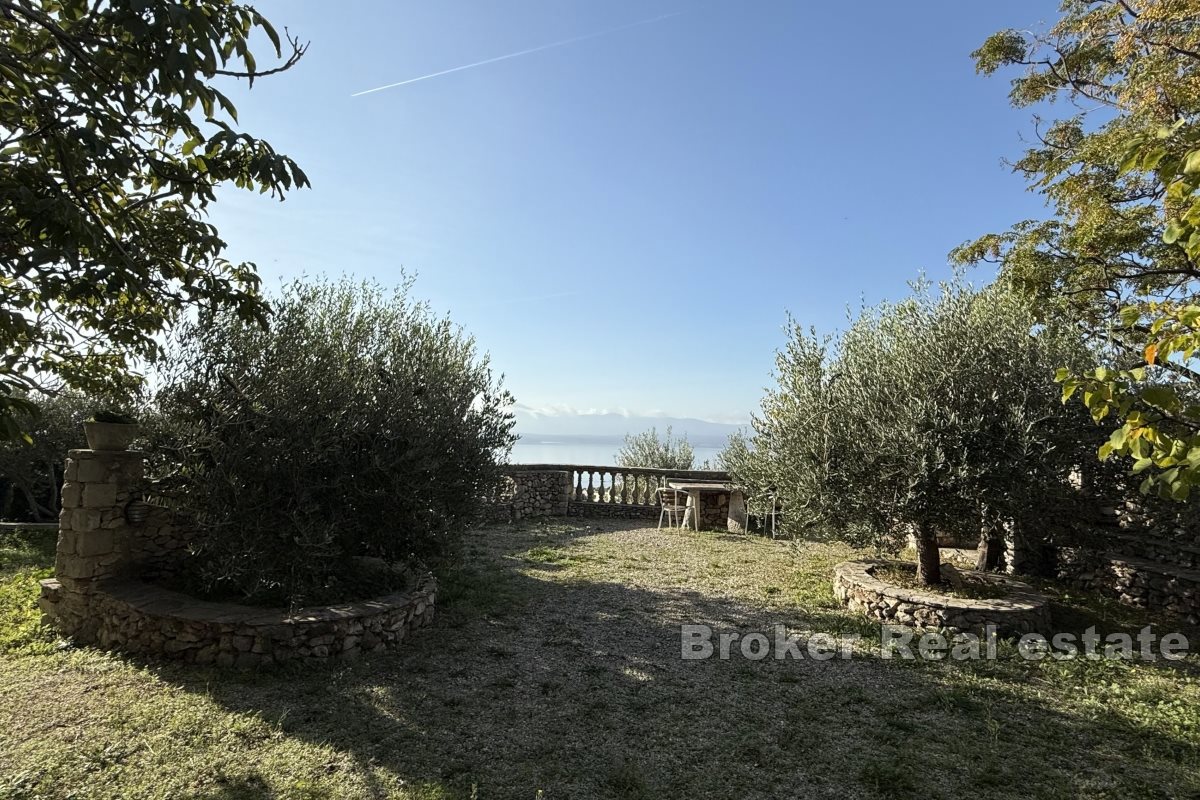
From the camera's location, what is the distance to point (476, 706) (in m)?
4.55

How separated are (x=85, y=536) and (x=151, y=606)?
42.9 inches

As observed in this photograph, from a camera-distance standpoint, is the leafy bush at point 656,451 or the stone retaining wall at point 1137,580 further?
the leafy bush at point 656,451

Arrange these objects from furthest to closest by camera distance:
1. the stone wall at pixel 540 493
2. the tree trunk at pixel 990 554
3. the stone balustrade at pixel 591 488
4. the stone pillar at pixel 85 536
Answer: the stone balustrade at pixel 591 488 < the stone wall at pixel 540 493 < the tree trunk at pixel 990 554 < the stone pillar at pixel 85 536

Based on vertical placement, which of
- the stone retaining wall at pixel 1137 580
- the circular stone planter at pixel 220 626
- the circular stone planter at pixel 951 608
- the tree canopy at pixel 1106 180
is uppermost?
the tree canopy at pixel 1106 180

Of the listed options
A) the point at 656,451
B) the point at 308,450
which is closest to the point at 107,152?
the point at 308,450

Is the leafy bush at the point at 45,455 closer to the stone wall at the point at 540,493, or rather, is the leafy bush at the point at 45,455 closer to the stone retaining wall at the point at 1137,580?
the stone wall at the point at 540,493

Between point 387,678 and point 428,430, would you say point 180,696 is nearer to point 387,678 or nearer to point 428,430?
point 387,678

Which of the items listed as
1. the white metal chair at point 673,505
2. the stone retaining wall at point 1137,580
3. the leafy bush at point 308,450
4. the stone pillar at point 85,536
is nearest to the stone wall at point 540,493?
the white metal chair at point 673,505

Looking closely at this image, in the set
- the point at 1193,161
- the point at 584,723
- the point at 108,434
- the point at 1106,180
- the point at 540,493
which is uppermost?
the point at 1106,180

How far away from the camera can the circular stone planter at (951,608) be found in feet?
19.6

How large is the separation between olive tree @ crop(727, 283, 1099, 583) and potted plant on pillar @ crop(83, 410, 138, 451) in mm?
7024

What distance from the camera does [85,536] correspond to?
5594mm

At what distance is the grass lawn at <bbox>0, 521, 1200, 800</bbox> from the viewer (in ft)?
11.6

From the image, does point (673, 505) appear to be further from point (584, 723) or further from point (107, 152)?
point (107, 152)
